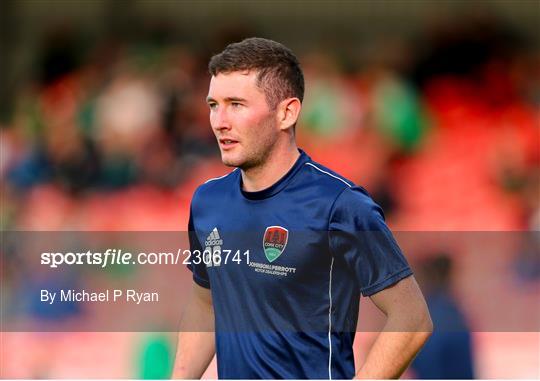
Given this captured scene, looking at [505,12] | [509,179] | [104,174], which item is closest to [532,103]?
[509,179]

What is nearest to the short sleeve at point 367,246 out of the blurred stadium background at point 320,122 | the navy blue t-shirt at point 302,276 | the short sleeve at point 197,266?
the navy blue t-shirt at point 302,276

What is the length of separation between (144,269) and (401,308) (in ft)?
20.0

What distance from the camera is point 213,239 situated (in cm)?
356

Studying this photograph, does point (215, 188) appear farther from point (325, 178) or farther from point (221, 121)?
point (325, 178)

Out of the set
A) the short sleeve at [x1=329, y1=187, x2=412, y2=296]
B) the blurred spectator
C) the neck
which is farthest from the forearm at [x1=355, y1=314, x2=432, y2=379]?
the blurred spectator

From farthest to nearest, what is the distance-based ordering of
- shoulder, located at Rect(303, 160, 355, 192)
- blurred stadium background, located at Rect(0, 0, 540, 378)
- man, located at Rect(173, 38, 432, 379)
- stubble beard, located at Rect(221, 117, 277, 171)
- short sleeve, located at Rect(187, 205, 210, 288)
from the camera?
blurred stadium background, located at Rect(0, 0, 540, 378)
short sleeve, located at Rect(187, 205, 210, 288)
stubble beard, located at Rect(221, 117, 277, 171)
shoulder, located at Rect(303, 160, 355, 192)
man, located at Rect(173, 38, 432, 379)

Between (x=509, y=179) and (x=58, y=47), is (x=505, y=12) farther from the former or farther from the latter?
(x=58, y=47)

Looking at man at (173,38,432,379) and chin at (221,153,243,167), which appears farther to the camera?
chin at (221,153,243,167)

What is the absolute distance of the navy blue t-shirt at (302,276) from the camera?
319 centimetres

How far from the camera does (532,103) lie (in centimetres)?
1138

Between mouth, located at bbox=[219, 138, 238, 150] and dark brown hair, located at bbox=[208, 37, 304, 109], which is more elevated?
dark brown hair, located at bbox=[208, 37, 304, 109]

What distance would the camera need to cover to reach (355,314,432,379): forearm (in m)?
3.07

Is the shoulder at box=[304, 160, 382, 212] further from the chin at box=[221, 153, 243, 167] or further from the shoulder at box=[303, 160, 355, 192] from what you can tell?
the chin at box=[221, 153, 243, 167]

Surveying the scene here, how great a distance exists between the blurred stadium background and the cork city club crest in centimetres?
551
